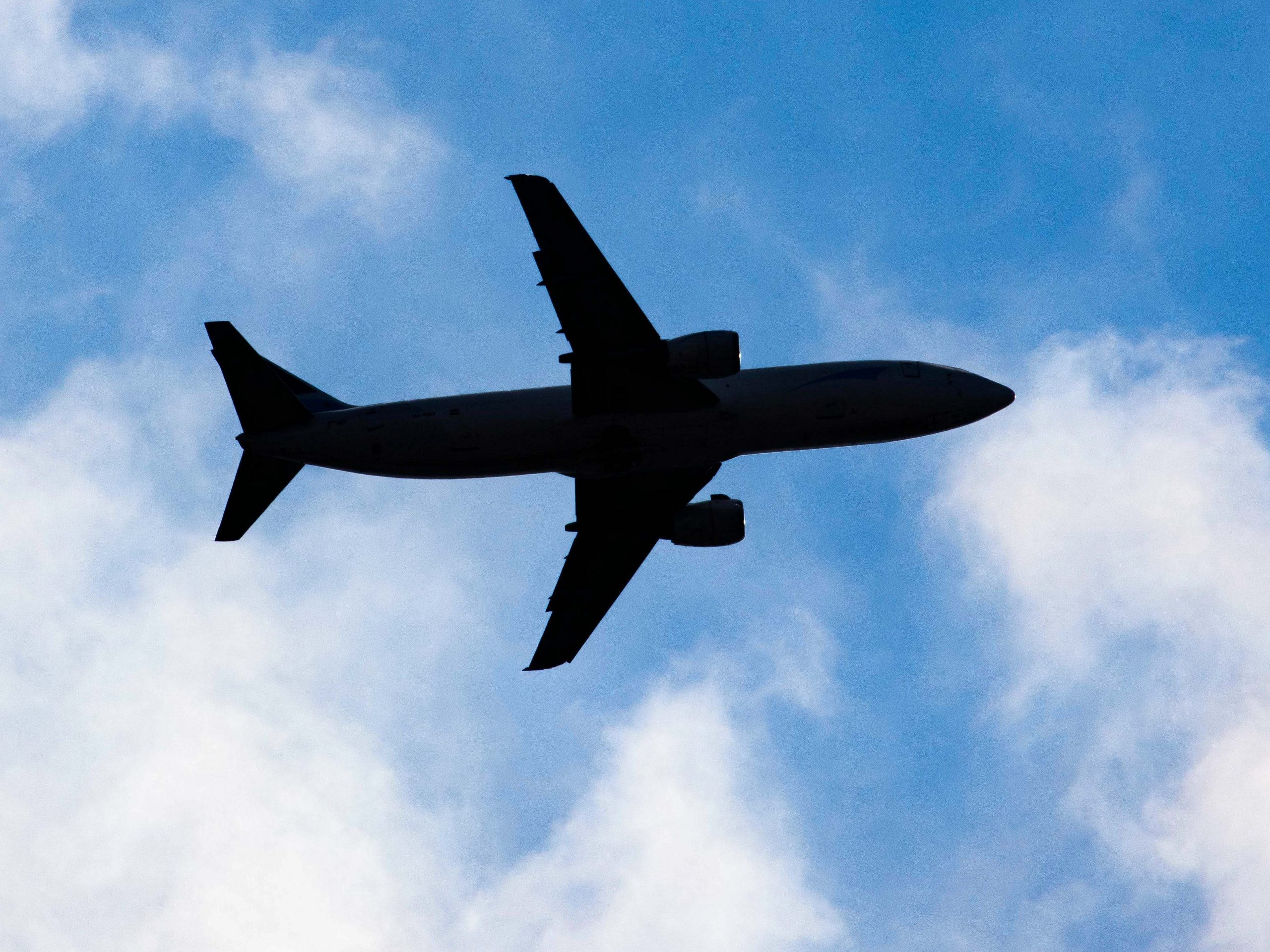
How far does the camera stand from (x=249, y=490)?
147 feet

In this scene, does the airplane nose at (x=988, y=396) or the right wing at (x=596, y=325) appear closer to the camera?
the right wing at (x=596, y=325)

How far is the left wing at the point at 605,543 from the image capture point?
47688mm

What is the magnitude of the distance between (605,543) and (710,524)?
3802 mm

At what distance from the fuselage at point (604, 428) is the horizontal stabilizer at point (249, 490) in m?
1.42

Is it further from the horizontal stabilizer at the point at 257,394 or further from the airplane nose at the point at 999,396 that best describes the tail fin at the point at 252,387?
the airplane nose at the point at 999,396

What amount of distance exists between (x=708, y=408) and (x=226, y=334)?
15158mm

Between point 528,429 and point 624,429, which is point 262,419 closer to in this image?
point 528,429

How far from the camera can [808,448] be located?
1757 inches

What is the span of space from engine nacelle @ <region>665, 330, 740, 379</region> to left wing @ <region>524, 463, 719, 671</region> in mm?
5641

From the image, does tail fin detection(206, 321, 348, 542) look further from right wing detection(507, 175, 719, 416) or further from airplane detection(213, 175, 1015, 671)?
right wing detection(507, 175, 719, 416)

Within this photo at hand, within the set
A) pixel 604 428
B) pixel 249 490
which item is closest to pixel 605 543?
pixel 604 428

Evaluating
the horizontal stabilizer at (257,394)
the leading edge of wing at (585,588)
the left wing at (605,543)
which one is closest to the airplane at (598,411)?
the horizontal stabilizer at (257,394)

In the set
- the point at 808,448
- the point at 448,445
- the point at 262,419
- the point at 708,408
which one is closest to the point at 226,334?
the point at 262,419

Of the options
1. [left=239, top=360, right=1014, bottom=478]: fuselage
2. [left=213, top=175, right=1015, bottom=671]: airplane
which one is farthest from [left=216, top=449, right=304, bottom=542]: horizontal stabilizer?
[left=239, top=360, right=1014, bottom=478]: fuselage
